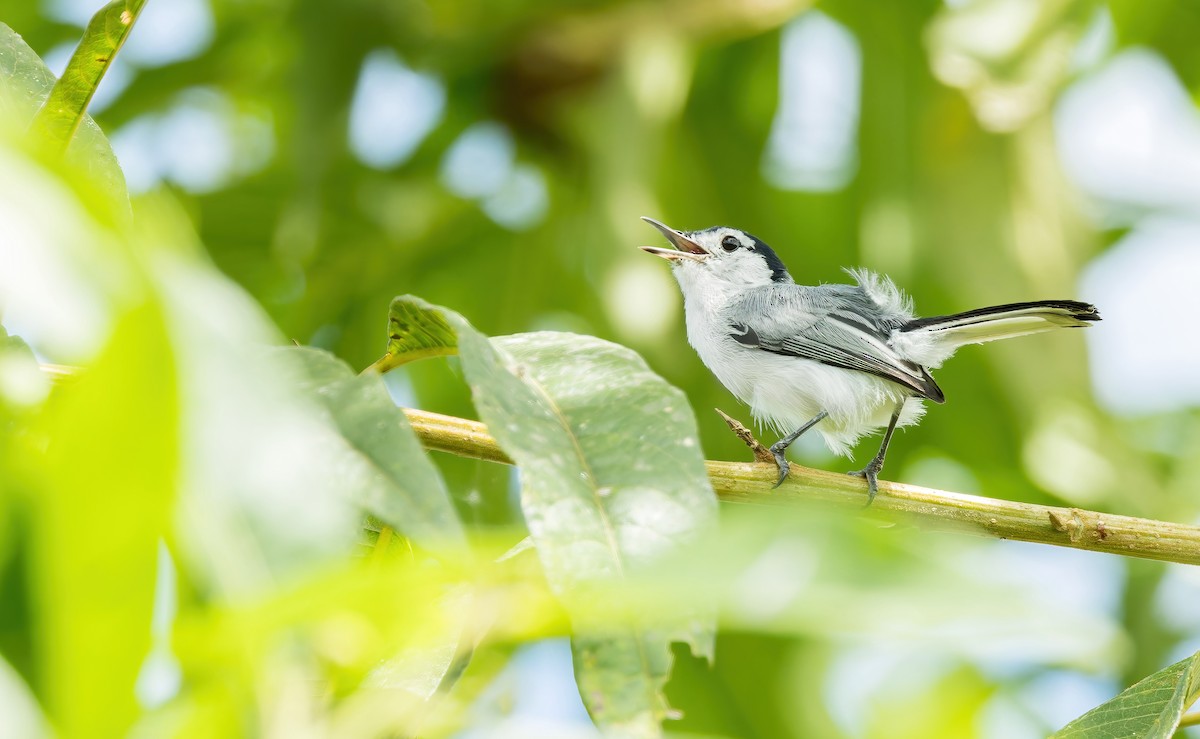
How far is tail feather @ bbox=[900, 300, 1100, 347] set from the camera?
2.11 m

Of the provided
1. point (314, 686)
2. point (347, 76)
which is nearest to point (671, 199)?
point (347, 76)

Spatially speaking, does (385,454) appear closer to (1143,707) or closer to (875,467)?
(1143,707)

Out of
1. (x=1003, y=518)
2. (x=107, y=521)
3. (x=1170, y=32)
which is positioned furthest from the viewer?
(x=1170, y=32)

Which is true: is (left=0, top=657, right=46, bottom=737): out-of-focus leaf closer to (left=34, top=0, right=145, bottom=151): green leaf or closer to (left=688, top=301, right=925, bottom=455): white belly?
(left=34, top=0, right=145, bottom=151): green leaf

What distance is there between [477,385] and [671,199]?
2.48 m

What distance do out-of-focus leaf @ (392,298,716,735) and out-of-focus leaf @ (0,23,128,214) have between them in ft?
1.54

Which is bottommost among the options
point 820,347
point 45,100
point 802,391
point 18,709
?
point 802,391

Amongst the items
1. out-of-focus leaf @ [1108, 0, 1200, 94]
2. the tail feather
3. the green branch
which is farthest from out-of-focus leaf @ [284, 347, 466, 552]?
out-of-focus leaf @ [1108, 0, 1200, 94]

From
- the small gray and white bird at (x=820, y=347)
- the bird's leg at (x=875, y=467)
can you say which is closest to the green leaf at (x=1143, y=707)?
the bird's leg at (x=875, y=467)

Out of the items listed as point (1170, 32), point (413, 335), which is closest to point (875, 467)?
point (413, 335)

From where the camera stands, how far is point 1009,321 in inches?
89.4

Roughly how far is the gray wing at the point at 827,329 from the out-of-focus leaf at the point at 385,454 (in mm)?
1915

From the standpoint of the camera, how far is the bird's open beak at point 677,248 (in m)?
2.89

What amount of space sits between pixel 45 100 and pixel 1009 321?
5.79ft
